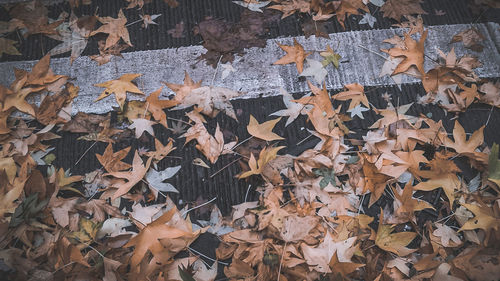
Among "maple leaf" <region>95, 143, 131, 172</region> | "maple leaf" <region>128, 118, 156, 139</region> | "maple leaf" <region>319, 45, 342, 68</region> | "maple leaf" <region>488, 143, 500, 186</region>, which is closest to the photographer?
"maple leaf" <region>488, 143, 500, 186</region>

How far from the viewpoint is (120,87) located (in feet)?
7.39

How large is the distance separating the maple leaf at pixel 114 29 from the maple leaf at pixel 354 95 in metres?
1.43

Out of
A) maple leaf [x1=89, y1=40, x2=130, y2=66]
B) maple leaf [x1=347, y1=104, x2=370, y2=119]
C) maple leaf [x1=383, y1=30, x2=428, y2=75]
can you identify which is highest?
maple leaf [x1=89, y1=40, x2=130, y2=66]

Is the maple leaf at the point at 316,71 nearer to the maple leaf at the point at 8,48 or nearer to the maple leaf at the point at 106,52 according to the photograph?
the maple leaf at the point at 106,52

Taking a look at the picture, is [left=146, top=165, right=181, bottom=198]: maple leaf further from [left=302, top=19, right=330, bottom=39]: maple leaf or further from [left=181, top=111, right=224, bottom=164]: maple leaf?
[left=302, top=19, right=330, bottom=39]: maple leaf

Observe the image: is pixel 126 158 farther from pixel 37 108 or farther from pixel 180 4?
pixel 180 4

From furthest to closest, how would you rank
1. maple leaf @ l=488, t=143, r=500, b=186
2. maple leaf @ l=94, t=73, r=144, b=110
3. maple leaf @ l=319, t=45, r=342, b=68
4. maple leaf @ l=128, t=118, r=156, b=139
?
maple leaf @ l=319, t=45, r=342, b=68 < maple leaf @ l=94, t=73, r=144, b=110 < maple leaf @ l=128, t=118, r=156, b=139 < maple leaf @ l=488, t=143, r=500, b=186

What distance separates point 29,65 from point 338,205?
2.10 meters

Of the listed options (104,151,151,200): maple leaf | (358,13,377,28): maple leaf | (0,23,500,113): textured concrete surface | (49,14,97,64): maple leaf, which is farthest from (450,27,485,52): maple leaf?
(49,14,97,64): maple leaf

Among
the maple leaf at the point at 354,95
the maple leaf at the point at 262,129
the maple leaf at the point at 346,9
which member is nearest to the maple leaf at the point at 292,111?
the maple leaf at the point at 262,129

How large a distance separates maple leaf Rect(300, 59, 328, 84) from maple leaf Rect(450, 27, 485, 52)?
3.04 feet

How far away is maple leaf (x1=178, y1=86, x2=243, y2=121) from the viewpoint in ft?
7.17

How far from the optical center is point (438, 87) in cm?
226

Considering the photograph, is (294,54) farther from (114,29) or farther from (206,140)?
(114,29)
